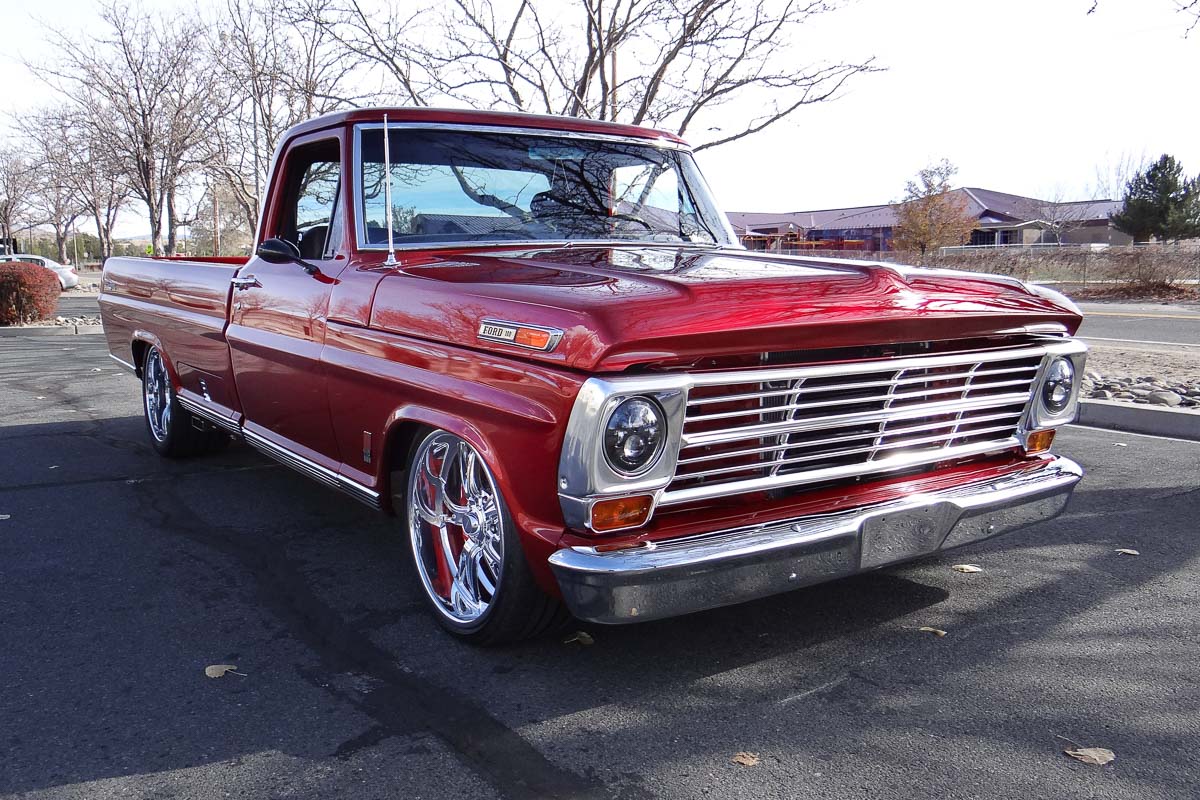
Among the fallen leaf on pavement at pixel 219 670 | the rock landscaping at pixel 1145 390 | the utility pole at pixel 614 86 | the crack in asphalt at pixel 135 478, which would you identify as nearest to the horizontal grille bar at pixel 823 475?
the fallen leaf on pavement at pixel 219 670

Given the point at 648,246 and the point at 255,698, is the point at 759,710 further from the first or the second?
the point at 648,246

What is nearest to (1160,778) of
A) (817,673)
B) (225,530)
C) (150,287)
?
(817,673)

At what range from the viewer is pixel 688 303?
2.65 m

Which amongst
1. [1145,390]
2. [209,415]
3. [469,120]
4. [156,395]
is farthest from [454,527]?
[1145,390]

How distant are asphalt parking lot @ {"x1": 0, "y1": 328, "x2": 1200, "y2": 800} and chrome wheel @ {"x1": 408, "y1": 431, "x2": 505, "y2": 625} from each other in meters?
0.17

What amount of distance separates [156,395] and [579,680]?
4336mm

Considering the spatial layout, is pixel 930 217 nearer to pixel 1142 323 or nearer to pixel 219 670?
pixel 1142 323

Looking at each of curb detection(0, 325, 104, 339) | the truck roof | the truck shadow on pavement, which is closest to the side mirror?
the truck roof

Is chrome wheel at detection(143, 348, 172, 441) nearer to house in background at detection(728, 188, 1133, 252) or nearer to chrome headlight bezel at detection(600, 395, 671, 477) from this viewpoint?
chrome headlight bezel at detection(600, 395, 671, 477)

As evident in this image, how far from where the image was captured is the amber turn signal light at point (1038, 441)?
3.59 meters

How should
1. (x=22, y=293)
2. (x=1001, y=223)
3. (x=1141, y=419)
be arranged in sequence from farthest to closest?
(x=1001, y=223) → (x=22, y=293) → (x=1141, y=419)

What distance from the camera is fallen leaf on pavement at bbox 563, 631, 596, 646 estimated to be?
10.8ft

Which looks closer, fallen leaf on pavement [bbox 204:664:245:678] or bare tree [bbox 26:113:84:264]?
fallen leaf on pavement [bbox 204:664:245:678]

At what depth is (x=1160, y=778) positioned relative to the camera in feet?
7.95
